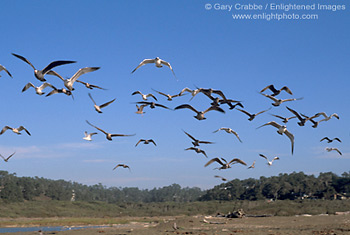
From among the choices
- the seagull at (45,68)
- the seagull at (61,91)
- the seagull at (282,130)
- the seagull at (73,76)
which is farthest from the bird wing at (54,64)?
the seagull at (282,130)

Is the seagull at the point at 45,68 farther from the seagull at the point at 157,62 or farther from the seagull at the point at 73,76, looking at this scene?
the seagull at the point at 157,62

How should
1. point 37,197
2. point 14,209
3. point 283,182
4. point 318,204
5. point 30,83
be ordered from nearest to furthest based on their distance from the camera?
point 30,83 < point 318,204 < point 14,209 < point 283,182 < point 37,197

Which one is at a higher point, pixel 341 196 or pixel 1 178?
pixel 1 178

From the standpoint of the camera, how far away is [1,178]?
15400 cm

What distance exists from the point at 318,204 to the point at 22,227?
48.7m

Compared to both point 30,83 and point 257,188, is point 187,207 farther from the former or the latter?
point 30,83

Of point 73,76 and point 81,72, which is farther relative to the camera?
point 73,76

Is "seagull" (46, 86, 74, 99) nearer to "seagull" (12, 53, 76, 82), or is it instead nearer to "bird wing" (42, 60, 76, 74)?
"seagull" (12, 53, 76, 82)

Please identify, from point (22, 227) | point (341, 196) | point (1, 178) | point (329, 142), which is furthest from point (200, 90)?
point (1, 178)

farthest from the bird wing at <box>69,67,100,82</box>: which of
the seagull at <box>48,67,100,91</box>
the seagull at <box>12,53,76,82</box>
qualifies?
the seagull at <box>12,53,76,82</box>

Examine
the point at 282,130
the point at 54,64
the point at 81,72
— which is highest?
the point at 81,72

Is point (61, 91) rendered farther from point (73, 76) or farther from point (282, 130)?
point (282, 130)

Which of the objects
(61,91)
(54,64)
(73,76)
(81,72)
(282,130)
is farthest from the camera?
(282,130)

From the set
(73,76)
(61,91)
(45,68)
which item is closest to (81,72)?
(73,76)
